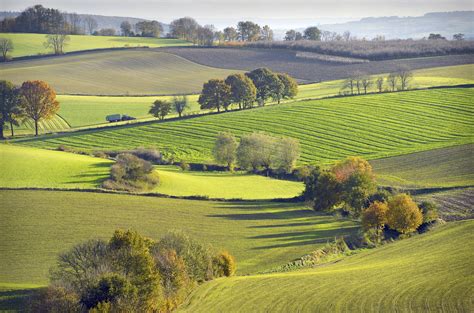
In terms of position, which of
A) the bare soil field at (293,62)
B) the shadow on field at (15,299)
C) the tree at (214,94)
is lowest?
the shadow on field at (15,299)

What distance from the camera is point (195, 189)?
5625cm

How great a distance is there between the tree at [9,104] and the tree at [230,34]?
91.7 metres

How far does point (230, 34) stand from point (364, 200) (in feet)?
414

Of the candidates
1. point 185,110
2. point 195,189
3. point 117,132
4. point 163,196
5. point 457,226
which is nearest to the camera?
point 457,226

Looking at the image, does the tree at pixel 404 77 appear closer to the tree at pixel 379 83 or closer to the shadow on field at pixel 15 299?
the tree at pixel 379 83

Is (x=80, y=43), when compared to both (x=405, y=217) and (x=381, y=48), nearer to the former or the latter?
(x=381, y=48)

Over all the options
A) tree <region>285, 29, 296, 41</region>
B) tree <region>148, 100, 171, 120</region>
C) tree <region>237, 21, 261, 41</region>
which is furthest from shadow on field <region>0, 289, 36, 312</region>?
tree <region>237, 21, 261, 41</region>

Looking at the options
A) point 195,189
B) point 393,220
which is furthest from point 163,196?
point 393,220

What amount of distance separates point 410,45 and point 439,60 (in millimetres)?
14336

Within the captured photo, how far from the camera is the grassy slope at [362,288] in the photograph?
91.8 ft

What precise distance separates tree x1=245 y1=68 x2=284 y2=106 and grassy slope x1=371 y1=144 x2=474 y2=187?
3257cm

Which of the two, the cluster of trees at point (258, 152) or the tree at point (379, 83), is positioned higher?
the tree at point (379, 83)

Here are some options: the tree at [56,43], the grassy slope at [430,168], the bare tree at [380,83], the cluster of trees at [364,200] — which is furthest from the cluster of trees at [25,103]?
the tree at [56,43]

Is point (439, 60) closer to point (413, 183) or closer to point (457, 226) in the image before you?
point (413, 183)
